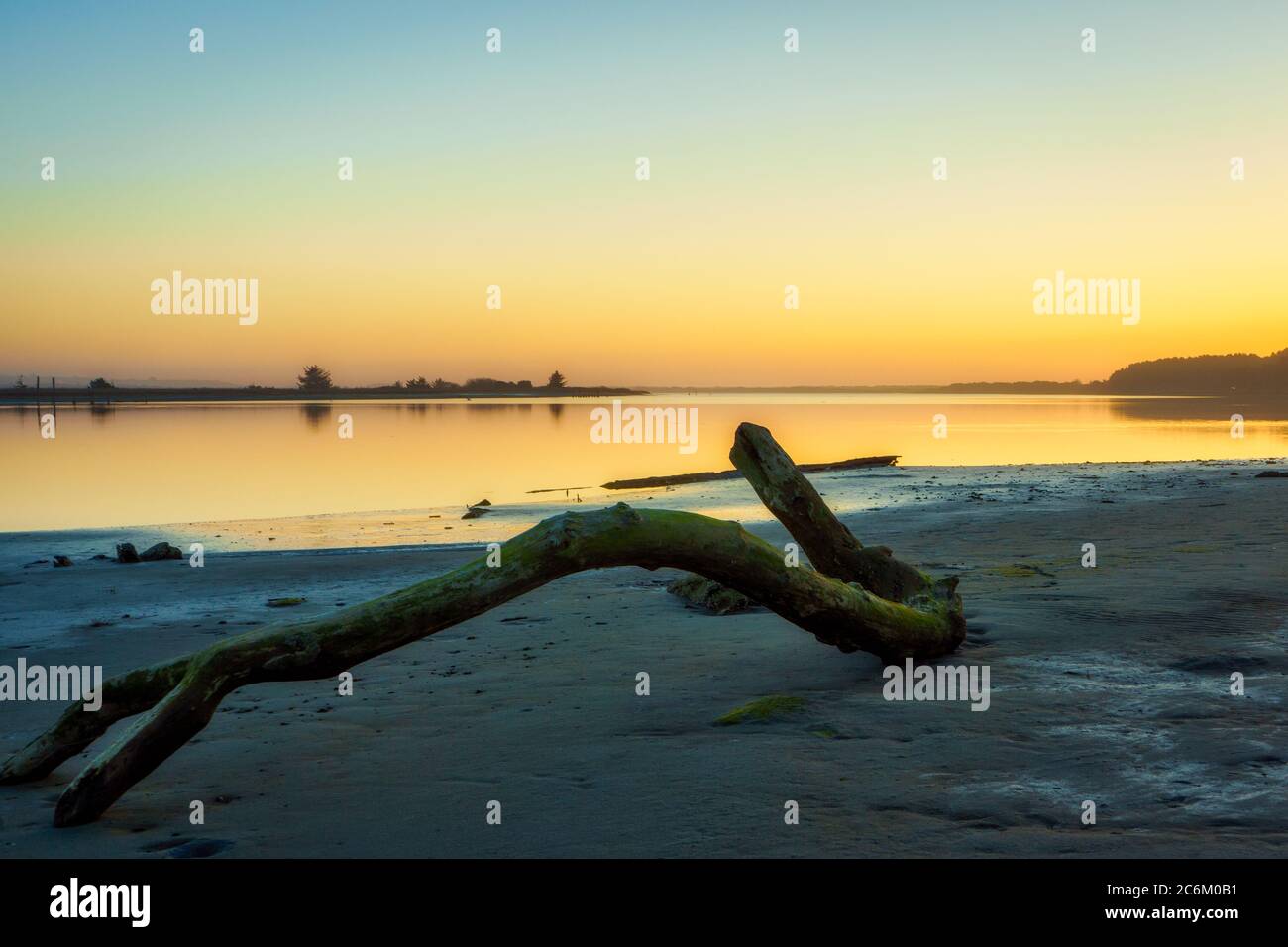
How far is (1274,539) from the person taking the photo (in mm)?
12805

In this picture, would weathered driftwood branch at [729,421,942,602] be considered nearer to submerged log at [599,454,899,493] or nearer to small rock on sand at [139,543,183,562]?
small rock on sand at [139,543,183,562]

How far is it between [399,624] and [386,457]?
3606cm

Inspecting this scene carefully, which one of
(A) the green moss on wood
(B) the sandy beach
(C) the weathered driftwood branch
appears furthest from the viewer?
(C) the weathered driftwood branch

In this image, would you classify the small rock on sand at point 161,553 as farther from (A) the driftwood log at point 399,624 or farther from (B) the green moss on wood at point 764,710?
(B) the green moss on wood at point 764,710

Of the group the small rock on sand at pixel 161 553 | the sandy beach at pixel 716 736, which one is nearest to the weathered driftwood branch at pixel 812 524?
the sandy beach at pixel 716 736

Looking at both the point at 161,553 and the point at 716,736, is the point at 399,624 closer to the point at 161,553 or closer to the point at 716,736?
the point at 716,736

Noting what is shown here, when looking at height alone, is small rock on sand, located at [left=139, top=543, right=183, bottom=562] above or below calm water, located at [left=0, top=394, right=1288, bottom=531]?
below

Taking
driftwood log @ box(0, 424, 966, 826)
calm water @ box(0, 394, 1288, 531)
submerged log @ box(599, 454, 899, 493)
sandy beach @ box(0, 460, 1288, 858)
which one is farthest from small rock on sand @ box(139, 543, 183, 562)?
submerged log @ box(599, 454, 899, 493)

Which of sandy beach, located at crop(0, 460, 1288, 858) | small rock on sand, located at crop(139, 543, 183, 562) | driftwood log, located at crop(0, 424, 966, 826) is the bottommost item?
sandy beach, located at crop(0, 460, 1288, 858)

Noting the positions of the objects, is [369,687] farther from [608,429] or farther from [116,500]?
[608,429]

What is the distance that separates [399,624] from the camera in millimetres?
5555

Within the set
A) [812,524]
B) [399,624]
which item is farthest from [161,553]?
[399,624]

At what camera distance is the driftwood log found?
529cm

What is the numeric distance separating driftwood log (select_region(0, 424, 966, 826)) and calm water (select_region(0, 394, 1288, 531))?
18.6 meters
